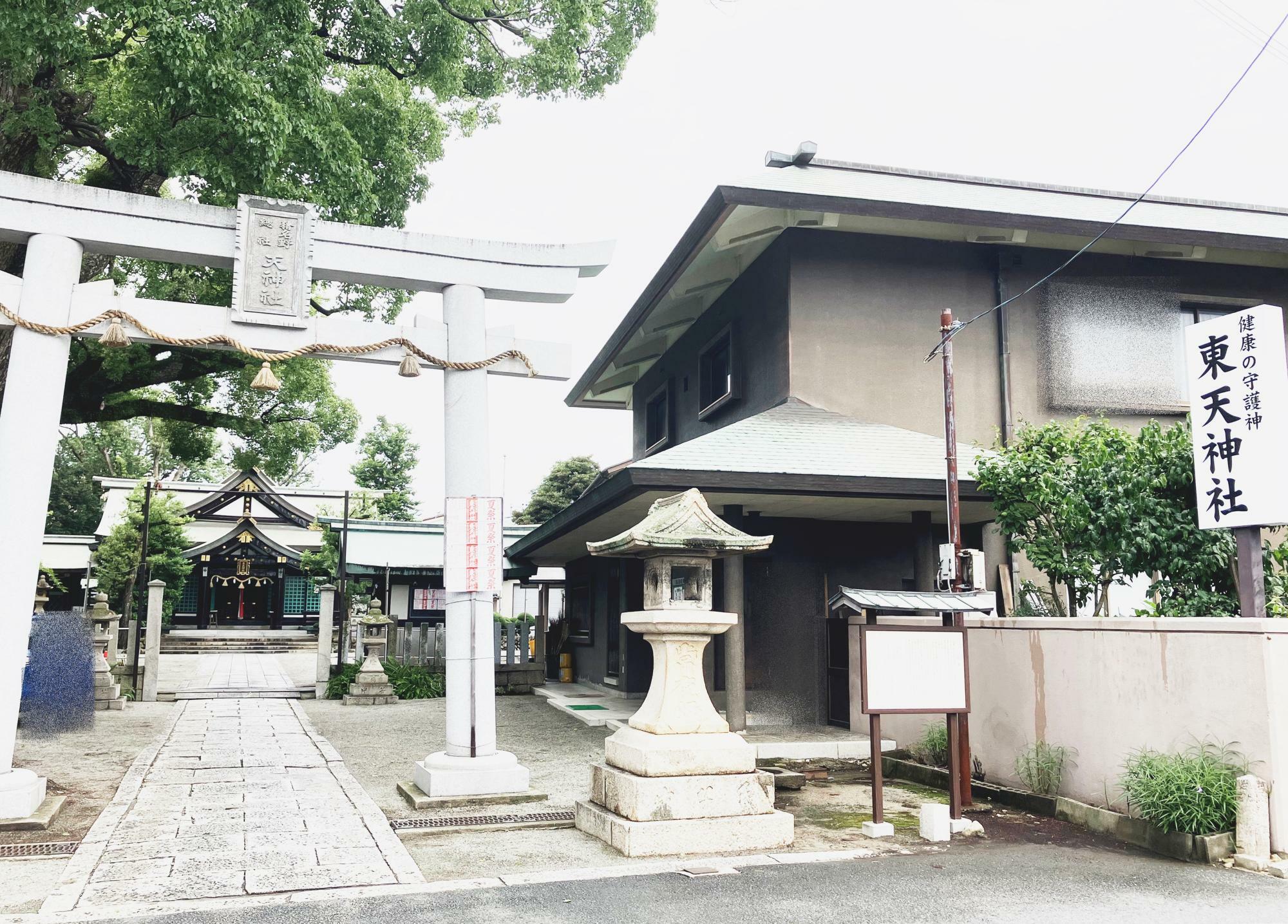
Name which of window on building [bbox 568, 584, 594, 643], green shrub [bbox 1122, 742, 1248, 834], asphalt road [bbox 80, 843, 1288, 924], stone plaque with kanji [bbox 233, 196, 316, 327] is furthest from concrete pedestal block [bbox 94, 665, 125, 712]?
green shrub [bbox 1122, 742, 1248, 834]

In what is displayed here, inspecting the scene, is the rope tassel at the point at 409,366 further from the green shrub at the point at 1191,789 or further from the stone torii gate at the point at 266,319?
the green shrub at the point at 1191,789

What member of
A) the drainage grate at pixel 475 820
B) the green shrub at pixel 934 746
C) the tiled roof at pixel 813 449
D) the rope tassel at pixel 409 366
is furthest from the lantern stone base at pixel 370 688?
the green shrub at pixel 934 746

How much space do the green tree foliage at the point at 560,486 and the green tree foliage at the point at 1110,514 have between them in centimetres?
3298

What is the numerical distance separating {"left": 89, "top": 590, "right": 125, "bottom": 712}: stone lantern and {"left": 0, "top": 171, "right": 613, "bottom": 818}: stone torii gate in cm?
934

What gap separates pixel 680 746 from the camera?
730 cm

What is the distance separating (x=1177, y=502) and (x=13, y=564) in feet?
36.2

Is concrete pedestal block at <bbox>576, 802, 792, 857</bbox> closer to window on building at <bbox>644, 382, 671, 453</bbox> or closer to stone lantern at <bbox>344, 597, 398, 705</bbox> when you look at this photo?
stone lantern at <bbox>344, 597, 398, 705</bbox>

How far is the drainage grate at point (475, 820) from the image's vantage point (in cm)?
776

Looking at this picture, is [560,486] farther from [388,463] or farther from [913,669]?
[913,669]

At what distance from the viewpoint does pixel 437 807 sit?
8336mm

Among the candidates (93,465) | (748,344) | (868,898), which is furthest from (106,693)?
(93,465)

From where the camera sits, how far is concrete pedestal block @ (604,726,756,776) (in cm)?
721

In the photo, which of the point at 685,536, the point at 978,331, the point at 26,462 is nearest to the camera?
the point at 26,462

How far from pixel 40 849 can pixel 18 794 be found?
2.83 ft
